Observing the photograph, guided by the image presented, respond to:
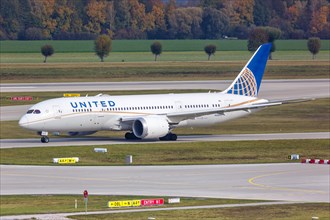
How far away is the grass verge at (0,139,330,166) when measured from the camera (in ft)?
219

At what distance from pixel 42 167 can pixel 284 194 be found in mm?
17311

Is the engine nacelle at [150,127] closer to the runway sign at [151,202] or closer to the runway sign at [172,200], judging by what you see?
the runway sign at [172,200]

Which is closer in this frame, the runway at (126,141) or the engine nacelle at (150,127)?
the runway at (126,141)

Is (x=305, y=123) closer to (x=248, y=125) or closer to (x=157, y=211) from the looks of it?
(x=248, y=125)

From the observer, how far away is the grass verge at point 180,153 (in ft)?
219

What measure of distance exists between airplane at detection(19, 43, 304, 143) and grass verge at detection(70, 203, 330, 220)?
2888 cm

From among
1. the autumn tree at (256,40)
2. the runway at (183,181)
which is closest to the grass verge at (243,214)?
the runway at (183,181)

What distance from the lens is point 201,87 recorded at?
5015 inches

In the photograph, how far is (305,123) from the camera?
91875 millimetres

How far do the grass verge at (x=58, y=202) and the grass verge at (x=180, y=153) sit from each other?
14.1 meters

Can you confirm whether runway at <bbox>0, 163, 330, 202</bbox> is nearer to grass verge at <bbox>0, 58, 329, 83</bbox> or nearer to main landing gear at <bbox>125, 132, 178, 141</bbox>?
main landing gear at <bbox>125, 132, 178, 141</bbox>

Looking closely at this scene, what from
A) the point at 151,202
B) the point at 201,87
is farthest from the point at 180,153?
the point at 201,87

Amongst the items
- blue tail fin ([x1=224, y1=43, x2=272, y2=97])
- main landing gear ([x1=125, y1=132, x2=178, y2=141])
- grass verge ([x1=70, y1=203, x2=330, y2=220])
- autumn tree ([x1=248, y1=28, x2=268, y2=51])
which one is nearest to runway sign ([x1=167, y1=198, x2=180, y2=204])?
grass verge ([x1=70, y1=203, x2=330, y2=220])

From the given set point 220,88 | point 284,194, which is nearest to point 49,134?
point 284,194
